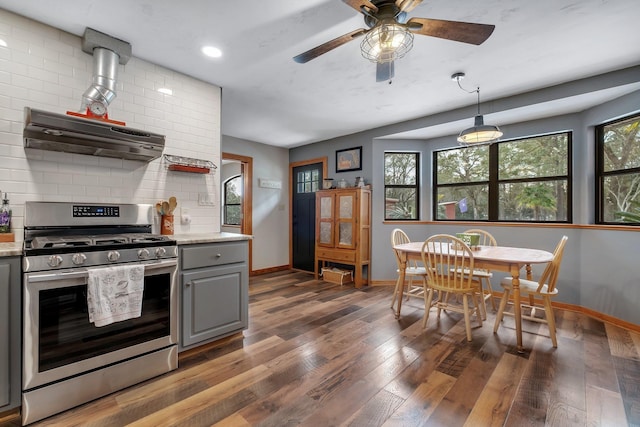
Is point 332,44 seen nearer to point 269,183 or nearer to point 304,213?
point 269,183

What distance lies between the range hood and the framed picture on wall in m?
3.11

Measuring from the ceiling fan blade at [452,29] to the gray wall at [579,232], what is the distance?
6.74ft

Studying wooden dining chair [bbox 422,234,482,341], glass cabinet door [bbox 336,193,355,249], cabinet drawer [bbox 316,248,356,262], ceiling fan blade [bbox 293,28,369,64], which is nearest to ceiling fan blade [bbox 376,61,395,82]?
ceiling fan blade [bbox 293,28,369,64]

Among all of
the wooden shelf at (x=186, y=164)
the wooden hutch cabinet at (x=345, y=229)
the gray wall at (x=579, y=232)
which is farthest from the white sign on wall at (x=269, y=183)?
the wooden shelf at (x=186, y=164)

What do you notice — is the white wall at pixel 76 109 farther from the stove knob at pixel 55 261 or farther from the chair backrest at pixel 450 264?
the chair backrest at pixel 450 264

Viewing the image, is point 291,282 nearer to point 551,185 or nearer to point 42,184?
point 42,184

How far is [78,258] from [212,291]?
89 centimetres

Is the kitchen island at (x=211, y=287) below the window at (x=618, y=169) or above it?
below

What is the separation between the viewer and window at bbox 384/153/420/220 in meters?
4.65

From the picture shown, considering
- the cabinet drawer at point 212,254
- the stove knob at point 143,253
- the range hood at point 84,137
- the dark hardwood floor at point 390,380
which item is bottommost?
the dark hardwood floor at point 390,380

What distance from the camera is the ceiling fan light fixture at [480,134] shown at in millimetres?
2674

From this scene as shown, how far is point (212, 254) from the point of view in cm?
226

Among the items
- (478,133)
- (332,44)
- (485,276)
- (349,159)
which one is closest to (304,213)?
(349,159)

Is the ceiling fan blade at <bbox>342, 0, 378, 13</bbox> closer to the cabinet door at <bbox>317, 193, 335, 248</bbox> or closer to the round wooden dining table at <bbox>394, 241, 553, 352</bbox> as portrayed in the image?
the round wooden dining table at <bbox>394, 241, 553, 352</bbox>
